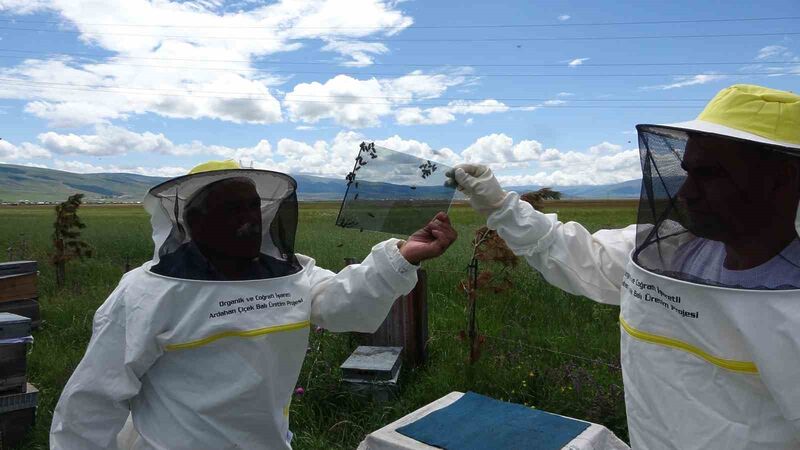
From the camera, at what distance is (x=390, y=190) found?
2.80m

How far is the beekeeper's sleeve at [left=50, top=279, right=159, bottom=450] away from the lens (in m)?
2.16

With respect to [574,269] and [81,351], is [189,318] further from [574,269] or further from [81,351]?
[81,351]

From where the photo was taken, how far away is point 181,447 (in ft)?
7.12

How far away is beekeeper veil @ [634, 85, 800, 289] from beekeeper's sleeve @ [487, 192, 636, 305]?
0.49m

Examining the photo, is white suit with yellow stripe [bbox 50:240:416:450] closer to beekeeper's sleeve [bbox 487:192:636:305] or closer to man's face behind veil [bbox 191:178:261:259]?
man's face behind veil [bbox 191:178:261:259]

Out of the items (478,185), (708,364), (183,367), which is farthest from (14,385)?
(708,364)

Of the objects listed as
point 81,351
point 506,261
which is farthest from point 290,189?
point 81,351

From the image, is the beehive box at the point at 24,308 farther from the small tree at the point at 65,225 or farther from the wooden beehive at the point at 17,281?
the small tree at the point at 65,225

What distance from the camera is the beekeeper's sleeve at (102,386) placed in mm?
2156

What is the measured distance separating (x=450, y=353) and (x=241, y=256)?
11.4 ft

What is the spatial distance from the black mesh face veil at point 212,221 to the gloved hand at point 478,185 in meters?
0.76

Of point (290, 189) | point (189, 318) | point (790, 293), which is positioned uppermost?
point (290, 189)

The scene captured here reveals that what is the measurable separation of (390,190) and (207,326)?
1.07 metres

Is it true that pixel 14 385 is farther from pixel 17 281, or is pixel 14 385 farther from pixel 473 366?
pixel 473 366
